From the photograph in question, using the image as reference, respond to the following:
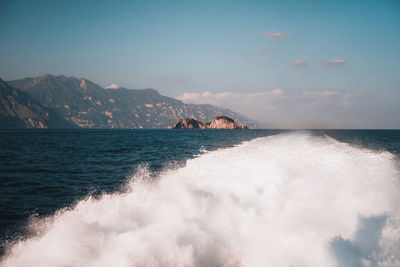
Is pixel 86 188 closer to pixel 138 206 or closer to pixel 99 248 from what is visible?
pixel 138 206

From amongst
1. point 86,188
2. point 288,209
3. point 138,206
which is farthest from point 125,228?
point 86,188

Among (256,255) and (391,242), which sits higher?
(391,242)

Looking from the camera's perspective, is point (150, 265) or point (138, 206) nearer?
point (150, 265)

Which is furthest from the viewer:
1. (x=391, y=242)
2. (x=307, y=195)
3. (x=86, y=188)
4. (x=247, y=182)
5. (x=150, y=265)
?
(x=86, y=188)

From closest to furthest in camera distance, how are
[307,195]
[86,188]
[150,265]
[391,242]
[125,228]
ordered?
1. [150,265]
2. [391,242]
3. [125,228]
4. [307,195]
5. [86,188]

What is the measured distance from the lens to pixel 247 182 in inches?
325

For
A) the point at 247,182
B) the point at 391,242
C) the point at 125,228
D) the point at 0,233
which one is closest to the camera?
the point at 391,242

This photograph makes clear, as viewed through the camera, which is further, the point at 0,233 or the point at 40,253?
the point at 0,233

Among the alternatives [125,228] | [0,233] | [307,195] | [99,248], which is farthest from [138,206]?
[307,195]

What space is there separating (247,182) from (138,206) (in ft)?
13.7

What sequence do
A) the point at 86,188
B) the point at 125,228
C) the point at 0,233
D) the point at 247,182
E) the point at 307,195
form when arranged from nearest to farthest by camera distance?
1. the point at 125,228
2. the point at 0,233
3. the point at 307,195
4. the point at 247,182
5. the point at 86,188

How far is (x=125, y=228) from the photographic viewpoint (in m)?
5.29

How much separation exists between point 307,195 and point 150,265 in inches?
218

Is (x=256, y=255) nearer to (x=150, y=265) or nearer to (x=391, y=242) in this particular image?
(x=150, y=265)
